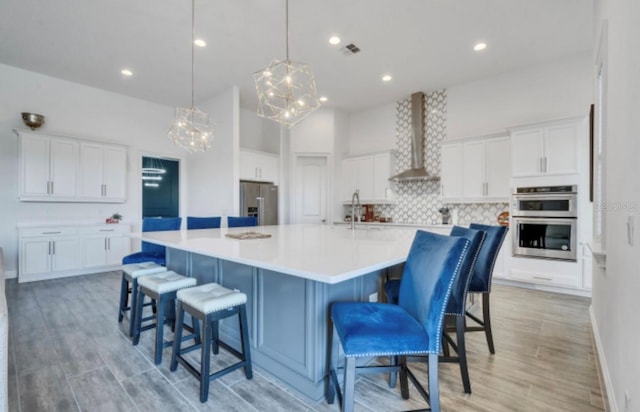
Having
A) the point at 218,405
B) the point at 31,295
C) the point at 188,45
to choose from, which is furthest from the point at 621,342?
the point at 31,295

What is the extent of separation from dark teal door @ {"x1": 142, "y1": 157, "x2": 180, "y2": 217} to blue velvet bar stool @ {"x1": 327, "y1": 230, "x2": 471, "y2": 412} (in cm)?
785

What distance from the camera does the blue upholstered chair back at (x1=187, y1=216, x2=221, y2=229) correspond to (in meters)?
3.83

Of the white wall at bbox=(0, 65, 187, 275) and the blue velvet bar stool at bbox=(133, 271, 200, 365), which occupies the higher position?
the white wall at bbox=(0, 65, 187, 275)

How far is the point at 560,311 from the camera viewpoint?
3.21 meters

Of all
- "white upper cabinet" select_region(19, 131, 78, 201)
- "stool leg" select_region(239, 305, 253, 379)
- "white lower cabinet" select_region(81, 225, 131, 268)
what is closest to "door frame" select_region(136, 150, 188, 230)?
"white lower cabinet" select_region(81, 225, 131, 268)

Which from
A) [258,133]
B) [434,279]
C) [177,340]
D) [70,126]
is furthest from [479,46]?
[70,126]

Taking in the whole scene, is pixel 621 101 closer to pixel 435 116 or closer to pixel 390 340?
pixel 390 340

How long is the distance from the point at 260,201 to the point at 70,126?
3.46m

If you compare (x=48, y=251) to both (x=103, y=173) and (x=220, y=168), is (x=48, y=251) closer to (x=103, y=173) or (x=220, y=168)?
(x=103, y=173)

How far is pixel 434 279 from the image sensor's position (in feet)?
4.36

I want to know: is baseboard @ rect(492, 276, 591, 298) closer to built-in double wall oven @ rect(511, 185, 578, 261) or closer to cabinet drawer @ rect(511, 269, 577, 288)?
cabinet drawer @ rect(511, 269, 577, 288)

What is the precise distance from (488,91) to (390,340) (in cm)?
502

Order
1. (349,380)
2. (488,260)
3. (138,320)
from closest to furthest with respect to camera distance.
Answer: (349,380), (488,260), (138,320)

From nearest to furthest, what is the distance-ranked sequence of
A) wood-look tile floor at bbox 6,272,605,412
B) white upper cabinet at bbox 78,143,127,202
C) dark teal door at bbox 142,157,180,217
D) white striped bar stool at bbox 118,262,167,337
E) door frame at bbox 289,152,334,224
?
wood-look tile floor at bbox 6,272,605,412, white striped bar stool at bbox 118,262,167,337, white upper cabinet at bbox 78,143,127,202, door frame at bbox 289,152,334,224, dark teal door at bbox 142,157,180,217
